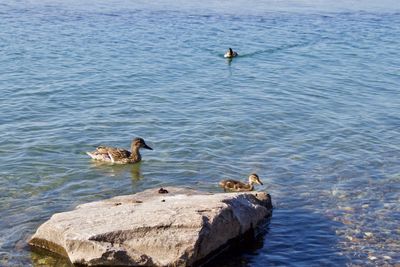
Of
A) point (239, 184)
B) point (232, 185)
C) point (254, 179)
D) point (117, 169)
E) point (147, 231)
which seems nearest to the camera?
point (147, 231)

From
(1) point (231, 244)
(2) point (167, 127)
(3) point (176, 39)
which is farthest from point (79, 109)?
(3) point (176, 39)

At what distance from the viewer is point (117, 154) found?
19078 millimetres

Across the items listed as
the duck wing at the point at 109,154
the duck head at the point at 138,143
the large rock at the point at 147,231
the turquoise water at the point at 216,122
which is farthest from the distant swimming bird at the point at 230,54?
the large rock at the point at 147,231

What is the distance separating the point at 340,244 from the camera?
1429cm

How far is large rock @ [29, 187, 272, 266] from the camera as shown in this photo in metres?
12.5

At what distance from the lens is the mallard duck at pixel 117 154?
62.1 ft

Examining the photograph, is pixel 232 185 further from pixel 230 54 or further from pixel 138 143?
pixel 230 54

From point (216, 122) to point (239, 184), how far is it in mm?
6466

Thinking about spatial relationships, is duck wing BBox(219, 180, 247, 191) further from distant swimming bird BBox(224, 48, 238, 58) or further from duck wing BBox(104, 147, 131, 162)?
distant swimming bird BBox(224, 48, 238, 58)

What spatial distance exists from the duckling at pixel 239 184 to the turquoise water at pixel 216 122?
0.44 m

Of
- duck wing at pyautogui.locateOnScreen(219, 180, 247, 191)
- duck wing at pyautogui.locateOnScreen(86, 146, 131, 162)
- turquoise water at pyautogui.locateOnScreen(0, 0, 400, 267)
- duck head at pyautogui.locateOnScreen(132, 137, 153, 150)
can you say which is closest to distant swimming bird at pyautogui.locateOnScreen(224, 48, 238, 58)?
turquoise water at pyautogui.locateOnScreen(0, 0, 400, 267)

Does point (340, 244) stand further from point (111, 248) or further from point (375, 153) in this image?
point (375, 153)

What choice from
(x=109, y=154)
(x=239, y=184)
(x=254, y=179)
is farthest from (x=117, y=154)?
(x=254, y=179)

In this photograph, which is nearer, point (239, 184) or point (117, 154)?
point (239, 184)
